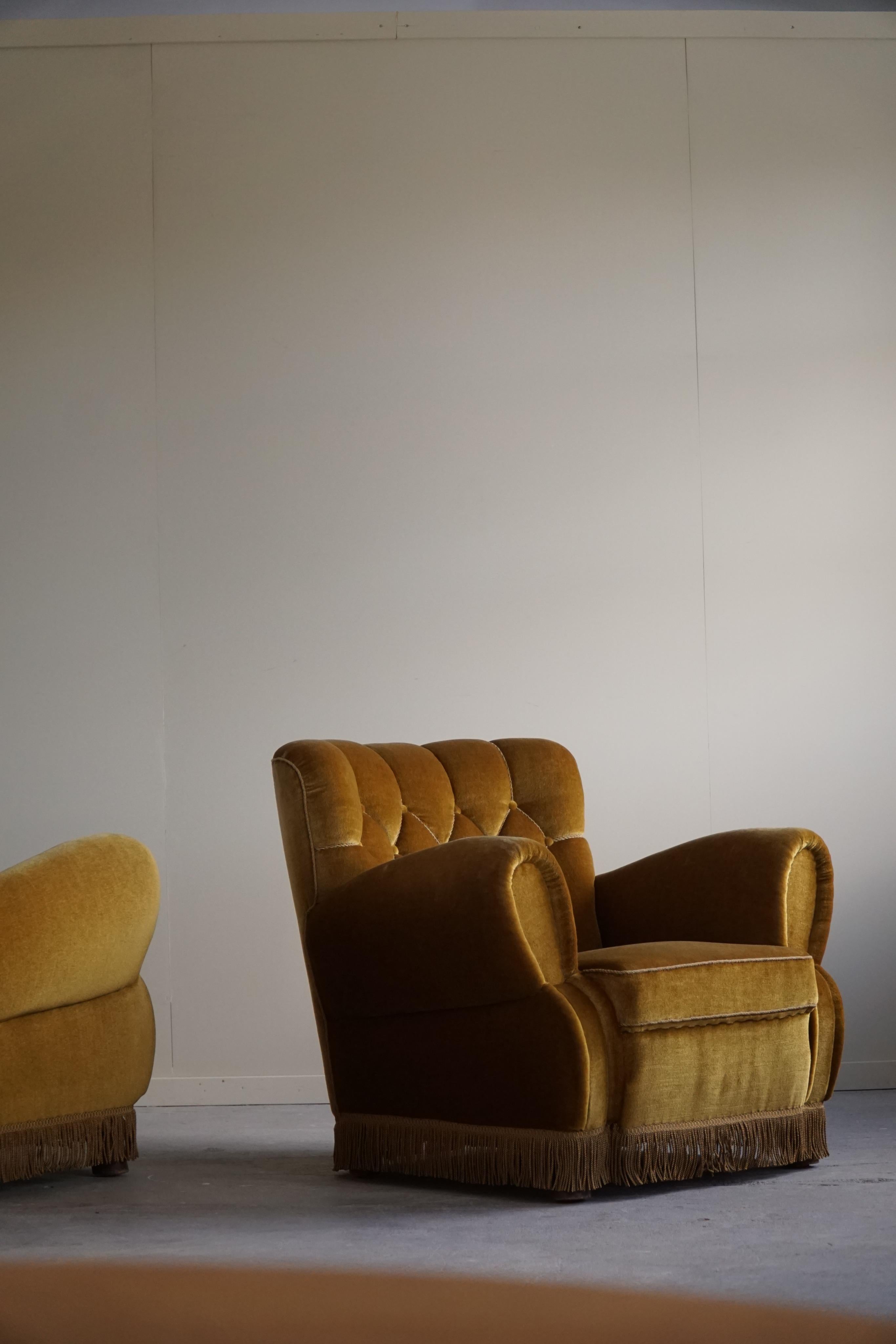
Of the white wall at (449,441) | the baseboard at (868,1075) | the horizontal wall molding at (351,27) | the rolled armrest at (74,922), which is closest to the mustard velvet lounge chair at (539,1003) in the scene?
the rolled armrest at (74,922)

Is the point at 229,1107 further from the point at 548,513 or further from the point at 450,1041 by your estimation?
the point at 548,513

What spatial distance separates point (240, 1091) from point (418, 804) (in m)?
1.37

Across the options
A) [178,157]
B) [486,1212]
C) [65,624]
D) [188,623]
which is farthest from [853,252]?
[486,1212]

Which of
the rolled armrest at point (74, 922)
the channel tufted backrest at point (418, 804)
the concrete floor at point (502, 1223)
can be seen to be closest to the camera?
the concrete floor at point (502, 1223)

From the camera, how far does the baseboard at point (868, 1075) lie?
3.85 meters

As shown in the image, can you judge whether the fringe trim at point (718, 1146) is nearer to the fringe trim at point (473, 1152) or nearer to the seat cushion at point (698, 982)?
the fringe trim at point (473, 1152)

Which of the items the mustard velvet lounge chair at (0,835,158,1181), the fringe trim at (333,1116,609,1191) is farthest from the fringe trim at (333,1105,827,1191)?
the mustard velvet lounge chair at (0,835,158,1181)

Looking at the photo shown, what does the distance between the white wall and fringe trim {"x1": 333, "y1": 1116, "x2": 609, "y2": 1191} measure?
4.17 ft

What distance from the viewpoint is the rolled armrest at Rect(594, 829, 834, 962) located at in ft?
8.93

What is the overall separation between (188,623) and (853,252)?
244 cm

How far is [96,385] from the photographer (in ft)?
13.1

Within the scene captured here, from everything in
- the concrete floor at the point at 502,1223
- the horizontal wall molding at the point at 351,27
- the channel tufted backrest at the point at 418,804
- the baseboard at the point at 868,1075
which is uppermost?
the horizontal wall molding at the point at 351,27

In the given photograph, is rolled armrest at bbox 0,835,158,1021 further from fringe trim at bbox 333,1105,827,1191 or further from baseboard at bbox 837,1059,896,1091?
baseboard at bbox 837,1059,896,1091

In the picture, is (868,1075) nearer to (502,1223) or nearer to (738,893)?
(738,893)
